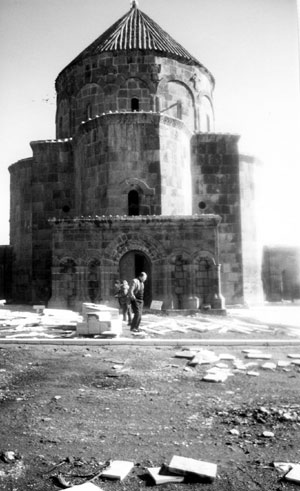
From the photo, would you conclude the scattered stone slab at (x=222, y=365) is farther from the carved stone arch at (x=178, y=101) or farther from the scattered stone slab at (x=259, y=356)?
the carved stone arch at (x=178, y=101)

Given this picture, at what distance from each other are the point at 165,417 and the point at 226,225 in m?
18.4

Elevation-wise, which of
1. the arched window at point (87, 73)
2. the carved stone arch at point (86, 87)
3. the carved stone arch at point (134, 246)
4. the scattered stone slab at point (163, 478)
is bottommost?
the scattered stone slab at point (163, 478)

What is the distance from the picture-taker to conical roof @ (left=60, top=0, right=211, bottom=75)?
23500mm

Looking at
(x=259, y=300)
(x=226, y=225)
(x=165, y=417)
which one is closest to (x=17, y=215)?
(x=226, y=225)

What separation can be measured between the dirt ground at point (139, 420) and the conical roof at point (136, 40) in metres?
20.5

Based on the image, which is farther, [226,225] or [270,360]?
[226,225]

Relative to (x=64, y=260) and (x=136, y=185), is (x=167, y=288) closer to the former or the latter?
(x=64, y=260)

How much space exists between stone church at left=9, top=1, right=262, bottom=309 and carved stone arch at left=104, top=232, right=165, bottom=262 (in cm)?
4

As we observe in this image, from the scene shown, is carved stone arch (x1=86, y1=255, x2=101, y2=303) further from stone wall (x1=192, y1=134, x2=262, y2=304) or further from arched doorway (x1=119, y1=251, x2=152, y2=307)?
stone wall (x1=192, y1=134, x2=262, y2=304)

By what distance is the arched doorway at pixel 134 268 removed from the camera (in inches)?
706

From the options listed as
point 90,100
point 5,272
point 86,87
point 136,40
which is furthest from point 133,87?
point 5,272

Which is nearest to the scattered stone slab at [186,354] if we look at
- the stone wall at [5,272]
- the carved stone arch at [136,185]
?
the carved stone arch at [136,185]

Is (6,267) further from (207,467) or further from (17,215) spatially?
(207,467)

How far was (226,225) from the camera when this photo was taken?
74.9 ft
